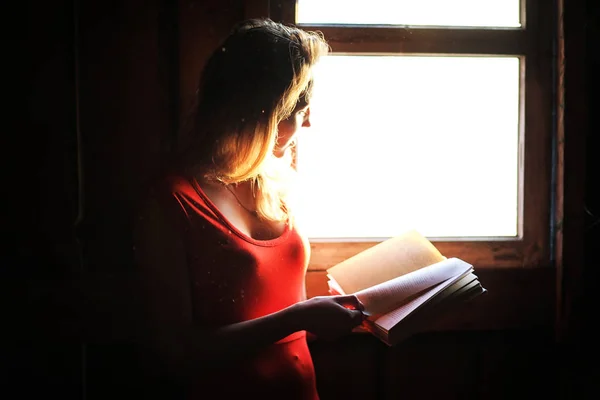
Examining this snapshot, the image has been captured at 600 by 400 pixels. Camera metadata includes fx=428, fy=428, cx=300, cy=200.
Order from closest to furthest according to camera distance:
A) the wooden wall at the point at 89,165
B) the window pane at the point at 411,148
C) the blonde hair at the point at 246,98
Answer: the blonde hair at the point at 246,98
the wooden wall at the point at 89,165
the window pane at the point at 411,148

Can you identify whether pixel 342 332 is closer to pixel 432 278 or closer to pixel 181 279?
pixel 432 278

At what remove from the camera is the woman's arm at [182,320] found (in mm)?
871

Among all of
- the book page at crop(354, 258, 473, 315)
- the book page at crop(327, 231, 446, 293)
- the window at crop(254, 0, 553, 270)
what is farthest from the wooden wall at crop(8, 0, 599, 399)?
the book page at crop(354, 258, 473, 315)

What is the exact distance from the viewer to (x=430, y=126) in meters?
1.34

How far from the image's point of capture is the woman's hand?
911 millimetres

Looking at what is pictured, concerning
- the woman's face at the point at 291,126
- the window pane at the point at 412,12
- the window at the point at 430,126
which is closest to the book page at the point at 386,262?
the window at the point at 430,126

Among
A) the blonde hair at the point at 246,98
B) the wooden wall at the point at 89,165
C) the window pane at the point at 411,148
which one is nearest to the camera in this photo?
the blonde hair at the point at 246,98

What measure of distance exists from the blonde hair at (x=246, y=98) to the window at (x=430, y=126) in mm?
298

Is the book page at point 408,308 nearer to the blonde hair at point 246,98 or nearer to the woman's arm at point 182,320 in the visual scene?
the woman's arm at point 182,320

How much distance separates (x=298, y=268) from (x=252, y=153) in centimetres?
30

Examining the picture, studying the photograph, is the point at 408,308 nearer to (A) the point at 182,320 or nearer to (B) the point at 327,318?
(B) the point at 327,318

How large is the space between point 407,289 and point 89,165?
0.95 meters

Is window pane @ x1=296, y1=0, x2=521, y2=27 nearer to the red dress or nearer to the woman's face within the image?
the woman's face

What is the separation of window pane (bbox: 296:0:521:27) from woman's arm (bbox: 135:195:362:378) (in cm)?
80
